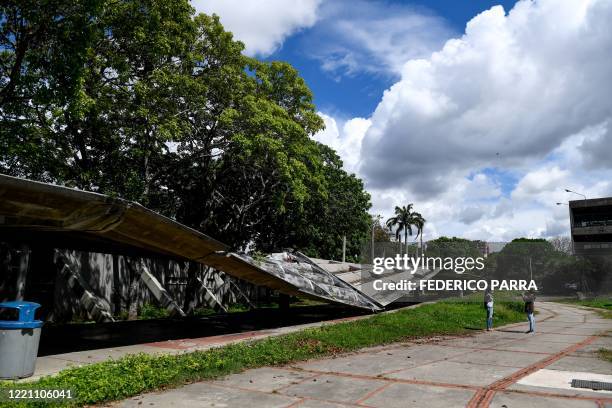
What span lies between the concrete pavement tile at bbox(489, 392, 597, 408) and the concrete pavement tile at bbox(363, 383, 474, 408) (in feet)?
1.42

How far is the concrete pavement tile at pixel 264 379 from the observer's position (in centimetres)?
772

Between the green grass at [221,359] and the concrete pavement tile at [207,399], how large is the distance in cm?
34

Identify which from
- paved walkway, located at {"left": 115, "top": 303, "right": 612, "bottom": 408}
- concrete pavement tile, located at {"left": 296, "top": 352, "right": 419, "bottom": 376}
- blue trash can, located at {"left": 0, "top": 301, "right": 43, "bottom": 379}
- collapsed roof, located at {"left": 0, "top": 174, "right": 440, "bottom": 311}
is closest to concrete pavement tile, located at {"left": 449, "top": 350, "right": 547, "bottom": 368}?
paved walkway, located at {"left": 115, "top": 303, "right": 612, "bottom": 408}

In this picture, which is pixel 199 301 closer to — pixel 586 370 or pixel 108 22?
pixel 108 22

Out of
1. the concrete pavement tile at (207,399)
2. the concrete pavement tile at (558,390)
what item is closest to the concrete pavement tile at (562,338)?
the concrete pavement tile at (558,390)

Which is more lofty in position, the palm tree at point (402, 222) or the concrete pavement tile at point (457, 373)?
the palm tree at point (402, 222)

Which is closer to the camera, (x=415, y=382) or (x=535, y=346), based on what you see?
(x=415, y=382)

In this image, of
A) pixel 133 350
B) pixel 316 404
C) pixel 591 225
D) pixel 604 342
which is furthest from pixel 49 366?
pixel 591 225

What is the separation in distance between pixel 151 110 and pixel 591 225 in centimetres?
6369

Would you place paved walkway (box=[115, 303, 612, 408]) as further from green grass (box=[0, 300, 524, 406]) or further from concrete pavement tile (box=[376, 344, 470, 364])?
green grass (box=[0, 300, 524, 406])

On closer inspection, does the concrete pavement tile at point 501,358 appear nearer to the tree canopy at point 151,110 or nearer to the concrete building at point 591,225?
the tree canopy at point 151,110

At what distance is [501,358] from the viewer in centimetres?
1116

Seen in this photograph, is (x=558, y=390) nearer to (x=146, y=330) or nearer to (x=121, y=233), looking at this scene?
(x=121, y=233)

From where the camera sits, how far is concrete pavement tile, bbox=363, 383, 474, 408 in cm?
665
